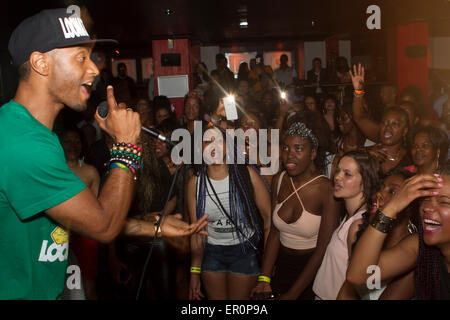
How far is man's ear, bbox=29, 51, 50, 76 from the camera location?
4.46 feet

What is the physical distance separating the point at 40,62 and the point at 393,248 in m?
1.77

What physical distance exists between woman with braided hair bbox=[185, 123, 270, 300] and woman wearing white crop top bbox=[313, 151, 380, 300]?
2.08ft

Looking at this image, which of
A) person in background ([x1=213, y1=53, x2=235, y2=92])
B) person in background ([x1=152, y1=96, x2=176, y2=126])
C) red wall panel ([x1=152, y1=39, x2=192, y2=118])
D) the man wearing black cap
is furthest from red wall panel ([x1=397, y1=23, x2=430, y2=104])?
the man wearing black cap

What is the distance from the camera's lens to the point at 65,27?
4.55 ft

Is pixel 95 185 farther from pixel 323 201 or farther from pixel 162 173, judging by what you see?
pixel 323 201

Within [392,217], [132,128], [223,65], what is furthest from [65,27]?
[223,65]

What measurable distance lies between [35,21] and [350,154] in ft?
5.96

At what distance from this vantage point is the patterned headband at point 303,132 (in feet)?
9.25

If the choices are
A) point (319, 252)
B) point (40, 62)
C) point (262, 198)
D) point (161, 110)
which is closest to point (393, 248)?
point (319, 252)

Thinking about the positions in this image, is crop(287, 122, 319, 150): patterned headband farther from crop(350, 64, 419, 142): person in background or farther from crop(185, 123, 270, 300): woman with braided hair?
crop(350, 64, 419, 142): person in background

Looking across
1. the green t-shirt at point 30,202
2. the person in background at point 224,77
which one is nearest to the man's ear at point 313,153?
the green t-shirt at point 30,202

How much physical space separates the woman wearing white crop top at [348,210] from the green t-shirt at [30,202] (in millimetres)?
1403

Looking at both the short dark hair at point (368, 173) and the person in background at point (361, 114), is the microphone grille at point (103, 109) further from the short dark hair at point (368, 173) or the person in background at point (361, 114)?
the person in background at point (361, 114)

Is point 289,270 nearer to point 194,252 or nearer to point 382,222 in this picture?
point 194,252
